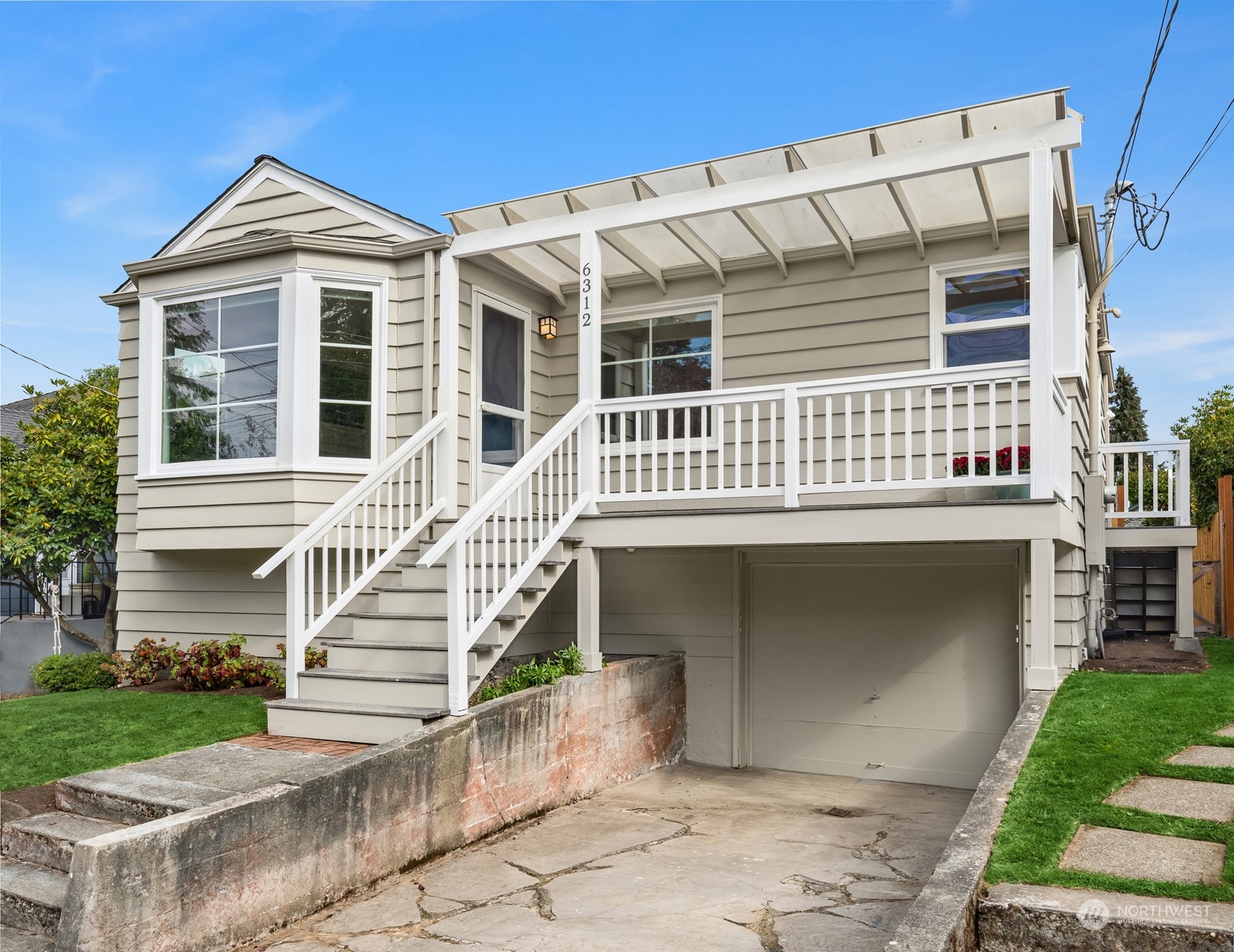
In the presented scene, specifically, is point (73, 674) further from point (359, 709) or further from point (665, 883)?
point (665, 883)

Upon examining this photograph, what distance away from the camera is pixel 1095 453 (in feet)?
28.3

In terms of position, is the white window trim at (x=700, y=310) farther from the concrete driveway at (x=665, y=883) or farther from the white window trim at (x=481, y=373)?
the concrete driveway at (x=665, y=883)

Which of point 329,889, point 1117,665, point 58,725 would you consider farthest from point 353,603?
point 1117,665

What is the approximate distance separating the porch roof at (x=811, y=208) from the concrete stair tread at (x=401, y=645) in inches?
120

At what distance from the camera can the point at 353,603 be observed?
7332 millimetres

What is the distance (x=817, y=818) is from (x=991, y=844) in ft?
8.12

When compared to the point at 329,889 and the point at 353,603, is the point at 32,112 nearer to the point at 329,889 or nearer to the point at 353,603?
the point at 353,603

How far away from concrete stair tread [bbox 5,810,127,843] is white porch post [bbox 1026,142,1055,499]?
5196 millimetres

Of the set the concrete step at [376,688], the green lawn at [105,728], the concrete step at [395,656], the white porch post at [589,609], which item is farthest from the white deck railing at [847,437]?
the green lawn at [105,728]

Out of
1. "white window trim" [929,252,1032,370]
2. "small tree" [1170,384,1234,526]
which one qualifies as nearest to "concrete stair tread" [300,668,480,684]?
"white window trim" [929,252,1032,370]

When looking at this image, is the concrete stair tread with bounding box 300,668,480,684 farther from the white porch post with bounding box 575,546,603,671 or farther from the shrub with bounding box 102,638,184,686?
the shrub with bounding box 102,638,184,686

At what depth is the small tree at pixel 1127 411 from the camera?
1403 inches

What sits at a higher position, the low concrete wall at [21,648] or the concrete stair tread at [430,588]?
the concrete stair tread at [430,588]

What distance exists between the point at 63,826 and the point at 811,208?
6.11 meters
